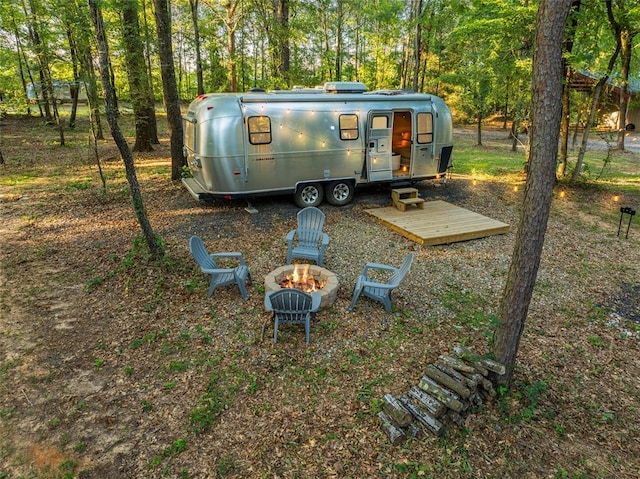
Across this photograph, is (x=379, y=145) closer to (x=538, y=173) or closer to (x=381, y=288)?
(x=381, y=288)

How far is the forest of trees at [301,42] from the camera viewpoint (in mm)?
10484

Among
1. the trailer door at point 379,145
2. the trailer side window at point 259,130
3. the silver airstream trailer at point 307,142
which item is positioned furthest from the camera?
the trailer door at point 379,145

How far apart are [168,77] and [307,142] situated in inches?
178

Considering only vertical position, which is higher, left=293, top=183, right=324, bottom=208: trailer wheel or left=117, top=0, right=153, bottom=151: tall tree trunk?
left=117, top=0, right=153, bottom=151: tall tree trunk

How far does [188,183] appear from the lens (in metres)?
10.1

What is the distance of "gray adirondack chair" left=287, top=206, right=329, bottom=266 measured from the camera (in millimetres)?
6688

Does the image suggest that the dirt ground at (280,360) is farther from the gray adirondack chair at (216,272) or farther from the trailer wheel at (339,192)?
the trailer wheel at (339,192)

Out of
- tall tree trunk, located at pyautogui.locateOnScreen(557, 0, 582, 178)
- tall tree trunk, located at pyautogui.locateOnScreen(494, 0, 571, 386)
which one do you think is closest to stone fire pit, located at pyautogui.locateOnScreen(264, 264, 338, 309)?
tall tree trunk, located at pyautogui.locateOnScreen(494, 0, 571, 386)

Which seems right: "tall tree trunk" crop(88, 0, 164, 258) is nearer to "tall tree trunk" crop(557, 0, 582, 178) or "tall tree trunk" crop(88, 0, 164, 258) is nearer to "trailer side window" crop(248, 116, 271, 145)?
"trailer side window" crop(248, 116, 271, 145)

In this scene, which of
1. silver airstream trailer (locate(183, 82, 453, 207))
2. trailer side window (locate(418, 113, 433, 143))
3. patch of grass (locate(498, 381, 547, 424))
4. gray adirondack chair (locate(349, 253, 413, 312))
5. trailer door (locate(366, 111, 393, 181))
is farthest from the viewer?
trailer side window (locate(418, 113, 433, 143))

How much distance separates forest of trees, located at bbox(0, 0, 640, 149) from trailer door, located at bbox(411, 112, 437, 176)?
3.50m

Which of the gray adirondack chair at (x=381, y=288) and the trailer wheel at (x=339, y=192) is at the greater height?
the trailer wheel at (x=339, y=192)

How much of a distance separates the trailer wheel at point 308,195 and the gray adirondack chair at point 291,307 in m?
4.95

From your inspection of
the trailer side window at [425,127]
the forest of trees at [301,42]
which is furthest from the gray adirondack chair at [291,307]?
the trailer side window at [425,127]
